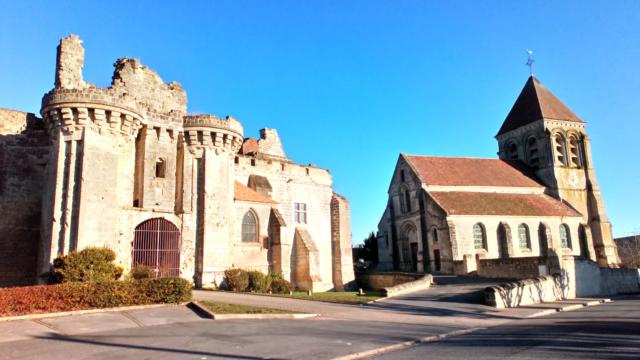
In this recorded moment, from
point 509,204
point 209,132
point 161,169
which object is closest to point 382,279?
point 509,204

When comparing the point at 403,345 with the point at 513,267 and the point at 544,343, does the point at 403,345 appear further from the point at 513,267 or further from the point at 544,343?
the point at 513,267

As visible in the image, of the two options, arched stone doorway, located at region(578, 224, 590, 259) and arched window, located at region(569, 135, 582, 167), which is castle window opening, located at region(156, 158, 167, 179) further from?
arched window, located at region(569, 135, 582, 167)

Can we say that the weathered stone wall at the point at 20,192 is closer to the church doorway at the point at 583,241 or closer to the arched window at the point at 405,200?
the arched window at the point at 405,200

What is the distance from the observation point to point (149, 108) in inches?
851

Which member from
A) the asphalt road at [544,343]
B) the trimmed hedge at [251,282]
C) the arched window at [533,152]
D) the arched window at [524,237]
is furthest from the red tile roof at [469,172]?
the asphalt road at [544,343]

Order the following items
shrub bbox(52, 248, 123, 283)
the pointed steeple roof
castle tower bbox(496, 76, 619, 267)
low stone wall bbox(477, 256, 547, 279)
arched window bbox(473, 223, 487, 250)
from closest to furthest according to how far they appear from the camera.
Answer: shrub bbox(52, 248, 123, 283), low stone wall bbox(477, 256, 547, 279), arched window bbox(473, 223, 487, 250), castle tower bbox(496, 76, 619, 267), the pointed steeple roof

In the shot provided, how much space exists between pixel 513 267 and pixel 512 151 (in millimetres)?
27471

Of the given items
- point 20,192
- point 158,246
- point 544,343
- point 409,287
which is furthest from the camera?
point 409,287

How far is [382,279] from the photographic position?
103ft

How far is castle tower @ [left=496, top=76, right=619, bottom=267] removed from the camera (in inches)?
1743

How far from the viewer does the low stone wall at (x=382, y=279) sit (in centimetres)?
2926

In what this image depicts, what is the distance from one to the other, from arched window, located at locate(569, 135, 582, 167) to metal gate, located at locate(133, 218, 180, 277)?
142 ft

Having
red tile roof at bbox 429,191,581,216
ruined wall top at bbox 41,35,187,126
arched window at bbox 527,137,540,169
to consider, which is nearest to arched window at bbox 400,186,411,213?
red tile roof at bbox 429,191,581,216

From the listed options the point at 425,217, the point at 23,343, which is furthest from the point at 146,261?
the point at 425,217
